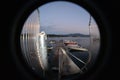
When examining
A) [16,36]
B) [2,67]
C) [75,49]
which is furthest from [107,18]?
[75,49]

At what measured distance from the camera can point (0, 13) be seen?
60.4 inches

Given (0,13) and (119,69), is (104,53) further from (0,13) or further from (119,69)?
(0,13)

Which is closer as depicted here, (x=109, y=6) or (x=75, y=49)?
(x=109, y=6)

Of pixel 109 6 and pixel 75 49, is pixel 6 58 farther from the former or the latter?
pixel 75 49

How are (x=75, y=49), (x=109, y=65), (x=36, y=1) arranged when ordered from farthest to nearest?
1. (x=75, y=49)
2. (x=36, y=1)
3. (x=109, y=65)

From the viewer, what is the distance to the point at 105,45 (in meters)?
1.53

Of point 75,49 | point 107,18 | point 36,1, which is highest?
point 36,1

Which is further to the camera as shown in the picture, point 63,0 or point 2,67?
point 63,0

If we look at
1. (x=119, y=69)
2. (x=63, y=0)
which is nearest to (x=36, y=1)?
(x=63, y=0)

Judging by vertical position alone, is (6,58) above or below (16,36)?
below

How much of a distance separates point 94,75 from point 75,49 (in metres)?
24.0

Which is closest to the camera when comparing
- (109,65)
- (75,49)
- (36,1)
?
(109,65)

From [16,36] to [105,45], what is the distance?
554 mm

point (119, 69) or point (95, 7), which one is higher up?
point (95, 7)
